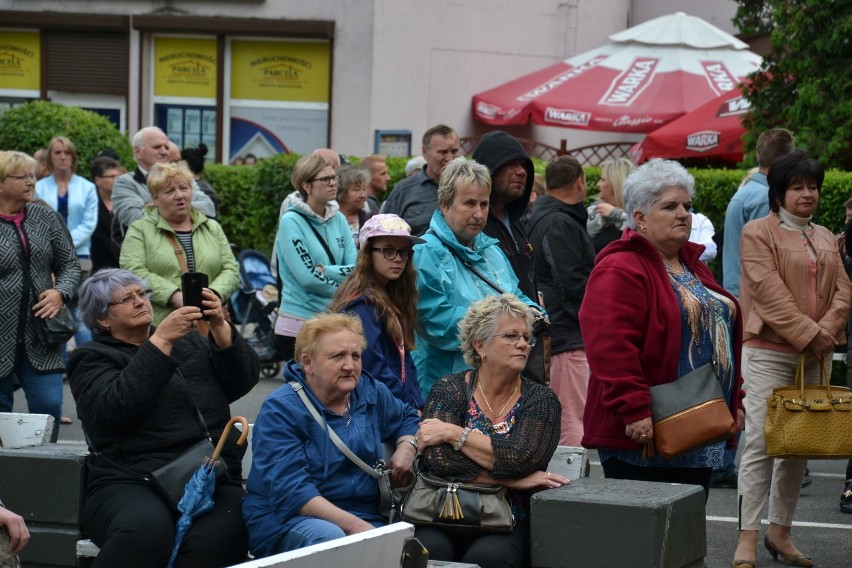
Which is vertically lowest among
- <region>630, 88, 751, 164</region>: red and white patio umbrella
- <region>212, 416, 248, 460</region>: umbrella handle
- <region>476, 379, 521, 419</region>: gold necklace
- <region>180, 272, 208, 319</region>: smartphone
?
<region>212, 416, 248, 460</region>: umbrella handle

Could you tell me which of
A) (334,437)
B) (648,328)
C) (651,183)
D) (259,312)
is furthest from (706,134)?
(334,437)

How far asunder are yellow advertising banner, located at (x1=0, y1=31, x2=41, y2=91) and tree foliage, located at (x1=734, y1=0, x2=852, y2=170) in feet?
44.2

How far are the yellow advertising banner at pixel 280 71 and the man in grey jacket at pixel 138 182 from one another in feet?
42.7

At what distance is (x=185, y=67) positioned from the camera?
74.6ft

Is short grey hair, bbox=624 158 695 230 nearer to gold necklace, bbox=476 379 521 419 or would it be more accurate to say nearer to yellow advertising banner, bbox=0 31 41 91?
gold necklace, bbox=476 379 521 419

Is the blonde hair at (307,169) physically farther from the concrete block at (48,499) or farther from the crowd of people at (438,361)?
the concrete block at (48,499)

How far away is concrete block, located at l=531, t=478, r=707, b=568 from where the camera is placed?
4.70m

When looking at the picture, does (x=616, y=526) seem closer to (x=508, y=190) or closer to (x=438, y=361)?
(x=438, y=361)

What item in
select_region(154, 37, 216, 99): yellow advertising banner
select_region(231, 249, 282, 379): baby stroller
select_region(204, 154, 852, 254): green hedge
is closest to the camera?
select_region(231, 249, 282, 379): baby stroller

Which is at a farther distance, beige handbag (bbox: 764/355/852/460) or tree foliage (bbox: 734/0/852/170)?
tree foliage (bbox: 734/0/852/170)

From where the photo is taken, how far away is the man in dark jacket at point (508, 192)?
7035mm

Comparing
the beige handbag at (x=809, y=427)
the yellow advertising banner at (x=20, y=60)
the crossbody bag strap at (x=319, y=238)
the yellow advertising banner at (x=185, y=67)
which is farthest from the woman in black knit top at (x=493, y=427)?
the yellow advertising banner at (x=20, y=60)

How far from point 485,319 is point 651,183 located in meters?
0.89

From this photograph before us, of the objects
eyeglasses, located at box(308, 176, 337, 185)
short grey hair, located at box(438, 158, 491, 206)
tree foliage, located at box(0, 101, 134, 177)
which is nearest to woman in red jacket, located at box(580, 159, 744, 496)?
short grey hair, located at box(438, 158, 491, 206)
